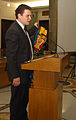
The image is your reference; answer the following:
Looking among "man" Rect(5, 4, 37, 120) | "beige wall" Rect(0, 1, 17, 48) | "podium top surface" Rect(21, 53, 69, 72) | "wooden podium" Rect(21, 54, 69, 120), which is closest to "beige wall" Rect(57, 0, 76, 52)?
"man" Rect(5, 4, 37, 120)

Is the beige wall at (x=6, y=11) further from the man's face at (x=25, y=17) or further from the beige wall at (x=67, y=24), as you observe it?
the man's face at (x=25, y=17)

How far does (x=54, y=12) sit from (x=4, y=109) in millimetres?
2946

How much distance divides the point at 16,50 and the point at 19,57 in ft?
0.30

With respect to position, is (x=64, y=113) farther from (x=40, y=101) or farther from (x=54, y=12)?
(x=54, y=12)

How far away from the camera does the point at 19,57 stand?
174 centimetres

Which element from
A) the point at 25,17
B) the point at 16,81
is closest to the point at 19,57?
the point at 16,81

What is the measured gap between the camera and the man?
1.69m

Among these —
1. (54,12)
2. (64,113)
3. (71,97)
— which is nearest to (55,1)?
(54,12)

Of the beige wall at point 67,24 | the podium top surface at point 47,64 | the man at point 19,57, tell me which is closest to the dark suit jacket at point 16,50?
the man at point 19,57

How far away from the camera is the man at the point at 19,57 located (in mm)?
1685

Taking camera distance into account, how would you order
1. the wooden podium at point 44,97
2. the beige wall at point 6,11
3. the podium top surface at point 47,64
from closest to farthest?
the podium top surface at point 47,64 → the wooden podium at point 44,97 → the beige wall at point 6,11

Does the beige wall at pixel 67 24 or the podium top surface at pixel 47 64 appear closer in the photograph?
the podium top surface at pixel 47 64

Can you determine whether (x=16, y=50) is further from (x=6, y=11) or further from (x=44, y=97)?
(x=6, y=11)

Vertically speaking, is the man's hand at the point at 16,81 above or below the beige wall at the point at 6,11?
below
